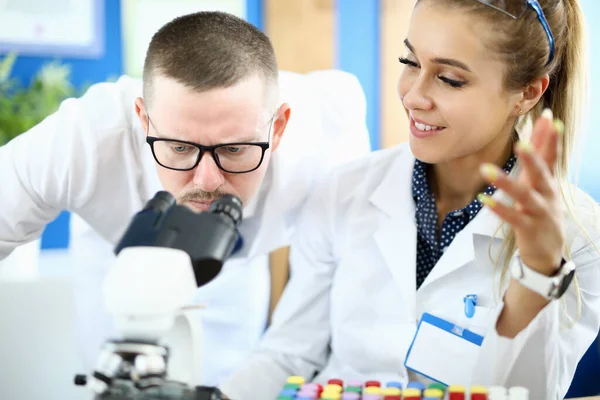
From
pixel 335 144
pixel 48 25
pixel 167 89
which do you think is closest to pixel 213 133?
pixel 167 89

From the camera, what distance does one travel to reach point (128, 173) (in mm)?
1692

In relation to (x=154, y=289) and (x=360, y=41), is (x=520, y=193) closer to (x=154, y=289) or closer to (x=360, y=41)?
(x=154, y=289)

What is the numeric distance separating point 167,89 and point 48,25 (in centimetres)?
177

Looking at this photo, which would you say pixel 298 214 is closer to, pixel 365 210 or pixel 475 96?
pixel 365 210

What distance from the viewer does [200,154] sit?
4.37 ft

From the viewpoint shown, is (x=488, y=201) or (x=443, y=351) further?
(x=443, y=351)

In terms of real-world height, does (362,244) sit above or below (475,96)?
below

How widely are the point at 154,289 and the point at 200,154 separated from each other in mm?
582

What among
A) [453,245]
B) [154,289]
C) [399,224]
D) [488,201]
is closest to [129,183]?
[399,224]

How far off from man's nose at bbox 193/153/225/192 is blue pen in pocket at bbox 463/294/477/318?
548mm

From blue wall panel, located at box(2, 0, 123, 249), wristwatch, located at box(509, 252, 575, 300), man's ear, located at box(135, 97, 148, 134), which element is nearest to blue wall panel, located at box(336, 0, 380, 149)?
blue wall panel, located at box(2, 0, 123, 249)

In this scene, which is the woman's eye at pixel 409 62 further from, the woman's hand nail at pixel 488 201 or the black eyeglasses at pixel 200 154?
the woman's hand nail at pixel 488 201

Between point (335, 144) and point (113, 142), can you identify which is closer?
point (113, 142)

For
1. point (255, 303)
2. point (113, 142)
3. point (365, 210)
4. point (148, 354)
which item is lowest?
point (255, 303)
